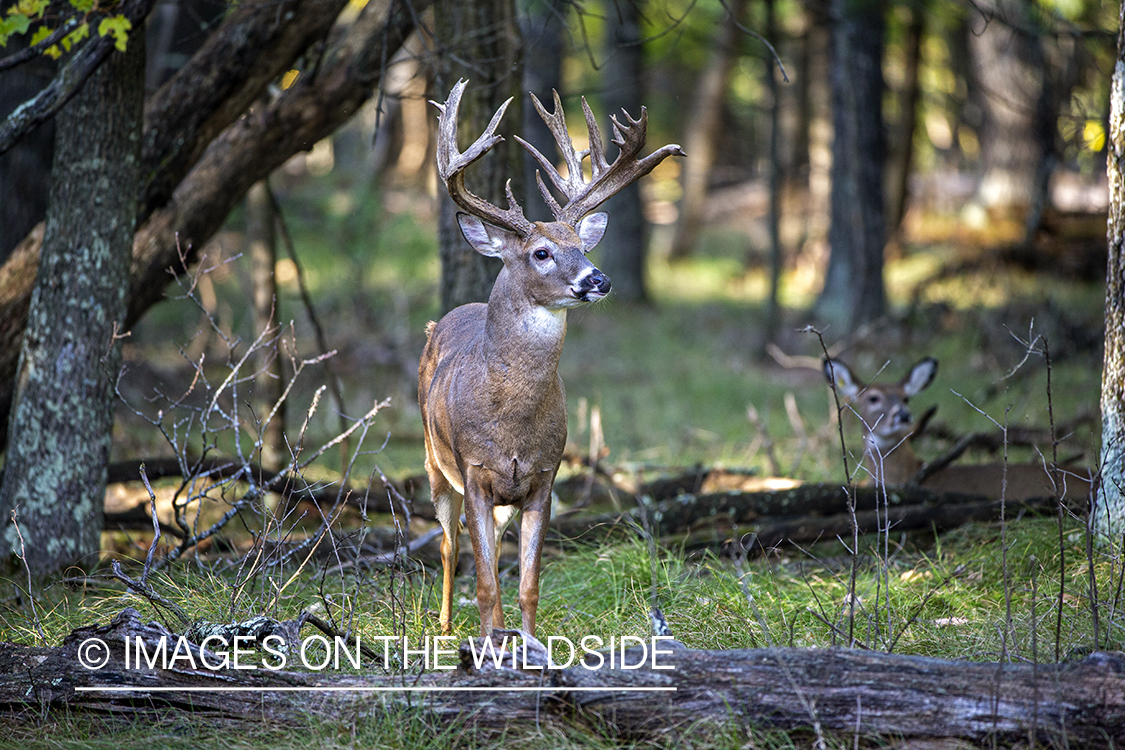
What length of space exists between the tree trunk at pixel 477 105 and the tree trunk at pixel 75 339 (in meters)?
1.77

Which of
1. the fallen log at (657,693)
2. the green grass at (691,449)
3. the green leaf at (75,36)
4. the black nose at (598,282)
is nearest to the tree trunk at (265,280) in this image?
the green grass at (691,449)

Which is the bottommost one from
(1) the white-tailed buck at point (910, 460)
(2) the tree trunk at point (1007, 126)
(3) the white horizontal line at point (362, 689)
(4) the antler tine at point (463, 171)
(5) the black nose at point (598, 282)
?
(3) the white horizontal line at point (362, 689)

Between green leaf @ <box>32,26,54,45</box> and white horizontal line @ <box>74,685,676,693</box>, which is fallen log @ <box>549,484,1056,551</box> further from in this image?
green leaf @ <box>32,26,54,45</box>

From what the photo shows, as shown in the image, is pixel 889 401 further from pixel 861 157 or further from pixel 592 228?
pixel 861 157

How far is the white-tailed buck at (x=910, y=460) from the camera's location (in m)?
6.43

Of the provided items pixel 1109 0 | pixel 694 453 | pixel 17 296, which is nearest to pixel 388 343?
pixel 694 453

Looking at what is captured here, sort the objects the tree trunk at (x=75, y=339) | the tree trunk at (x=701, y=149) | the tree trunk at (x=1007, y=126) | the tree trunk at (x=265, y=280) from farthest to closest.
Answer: the tree trunk at (x=701, y=149)
the tree trunk at (x=1007, y=126)
the tree trunk at (x=265, y=280)
the tree trunk at (x=75, y=339)

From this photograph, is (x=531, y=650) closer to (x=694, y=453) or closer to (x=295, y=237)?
(x=694, y=453)

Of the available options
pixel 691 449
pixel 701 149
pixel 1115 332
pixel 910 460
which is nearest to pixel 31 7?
pixel 1115 332

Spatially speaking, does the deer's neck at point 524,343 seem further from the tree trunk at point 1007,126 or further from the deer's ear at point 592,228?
the tree trunk at point 1007,126

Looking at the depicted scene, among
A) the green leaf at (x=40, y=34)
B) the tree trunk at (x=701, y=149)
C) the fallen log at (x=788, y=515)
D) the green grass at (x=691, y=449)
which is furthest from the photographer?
the tree trunk at (x=701, y=149)

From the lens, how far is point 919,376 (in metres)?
7.86

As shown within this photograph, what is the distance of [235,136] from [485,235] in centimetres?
322

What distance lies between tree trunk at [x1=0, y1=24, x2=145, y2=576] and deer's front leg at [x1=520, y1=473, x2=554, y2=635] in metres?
2.58
